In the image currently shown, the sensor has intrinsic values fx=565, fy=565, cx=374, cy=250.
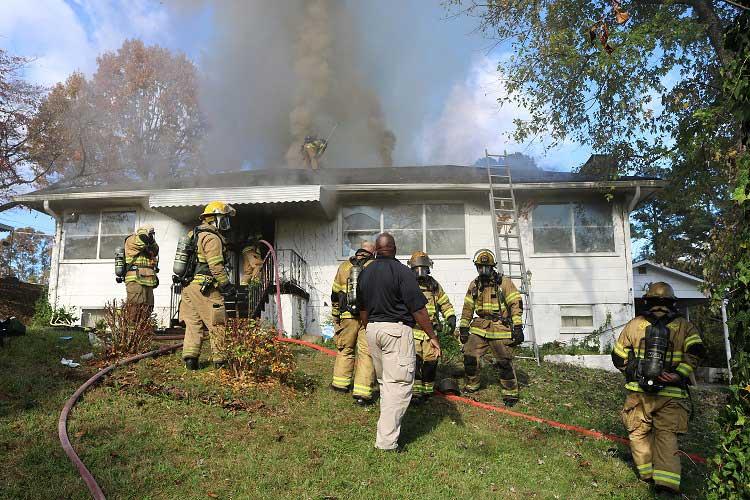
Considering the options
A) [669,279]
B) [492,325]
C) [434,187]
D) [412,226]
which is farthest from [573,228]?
[669,279]

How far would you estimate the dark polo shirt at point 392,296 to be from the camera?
16.5ft

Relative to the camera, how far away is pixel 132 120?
26.4 metres

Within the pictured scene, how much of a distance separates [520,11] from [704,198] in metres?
5.04

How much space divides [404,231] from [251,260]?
3.43m

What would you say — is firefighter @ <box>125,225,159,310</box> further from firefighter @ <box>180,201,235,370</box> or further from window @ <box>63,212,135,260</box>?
window @ <box>63,212,135,260</box>

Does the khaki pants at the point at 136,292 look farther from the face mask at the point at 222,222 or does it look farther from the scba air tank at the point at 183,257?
the face mask at the point at 222,222

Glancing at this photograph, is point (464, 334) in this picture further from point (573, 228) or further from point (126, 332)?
point (573, 228)

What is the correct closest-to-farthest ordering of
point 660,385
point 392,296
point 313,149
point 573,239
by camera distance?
1. point 660,385
2. point 392,296
3. point 573,239
4. point 313,149

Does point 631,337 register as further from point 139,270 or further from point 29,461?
point 139,270

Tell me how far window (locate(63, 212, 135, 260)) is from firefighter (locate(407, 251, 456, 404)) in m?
8.54

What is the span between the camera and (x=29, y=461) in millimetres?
4098

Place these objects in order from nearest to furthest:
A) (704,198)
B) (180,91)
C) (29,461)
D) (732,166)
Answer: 1. (29,461)
2. (732,166)
3. (704,198)
4. (180,91)

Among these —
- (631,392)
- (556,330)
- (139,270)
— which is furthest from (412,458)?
(556,330)

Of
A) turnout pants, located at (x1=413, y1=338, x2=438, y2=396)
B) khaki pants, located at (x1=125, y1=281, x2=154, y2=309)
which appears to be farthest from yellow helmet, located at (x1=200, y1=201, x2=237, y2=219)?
turnout pants, located at (x1=413, y1=338, x2=438, y2=396)
